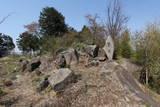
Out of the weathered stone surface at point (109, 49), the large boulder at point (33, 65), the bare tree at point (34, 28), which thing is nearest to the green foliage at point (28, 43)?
the bare tree at point (34, 28)

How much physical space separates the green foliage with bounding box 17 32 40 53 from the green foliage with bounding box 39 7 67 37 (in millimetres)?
2142

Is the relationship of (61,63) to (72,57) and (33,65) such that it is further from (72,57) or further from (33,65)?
(33,65)

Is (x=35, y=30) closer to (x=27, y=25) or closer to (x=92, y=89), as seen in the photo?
(x=27, y=25)

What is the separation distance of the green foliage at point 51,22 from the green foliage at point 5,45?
8543mm

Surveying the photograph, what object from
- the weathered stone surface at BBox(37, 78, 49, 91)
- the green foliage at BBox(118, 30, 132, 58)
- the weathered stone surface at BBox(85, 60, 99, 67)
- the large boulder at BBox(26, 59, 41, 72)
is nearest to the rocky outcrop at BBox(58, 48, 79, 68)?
the weathered stone surface at BBox(85, 60, 99, 67)

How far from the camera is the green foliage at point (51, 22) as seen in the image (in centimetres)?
2453

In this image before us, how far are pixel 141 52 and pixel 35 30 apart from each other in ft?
78.1

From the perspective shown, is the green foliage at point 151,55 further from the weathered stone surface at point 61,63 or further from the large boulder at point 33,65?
the large boulder at point 33,65

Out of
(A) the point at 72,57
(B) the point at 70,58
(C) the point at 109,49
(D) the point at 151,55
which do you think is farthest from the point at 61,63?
(D) the point at 151,55

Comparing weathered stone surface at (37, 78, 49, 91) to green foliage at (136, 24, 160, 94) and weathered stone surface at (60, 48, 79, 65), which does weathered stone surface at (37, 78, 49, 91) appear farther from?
green foliage at (136, 24, 160, 94)

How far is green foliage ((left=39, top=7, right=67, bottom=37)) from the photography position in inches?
966

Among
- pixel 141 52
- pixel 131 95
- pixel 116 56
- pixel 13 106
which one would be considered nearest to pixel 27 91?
pixel 13 106

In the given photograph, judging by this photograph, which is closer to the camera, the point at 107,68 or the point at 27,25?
the point at 107,68

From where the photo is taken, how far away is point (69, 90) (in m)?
5.45
